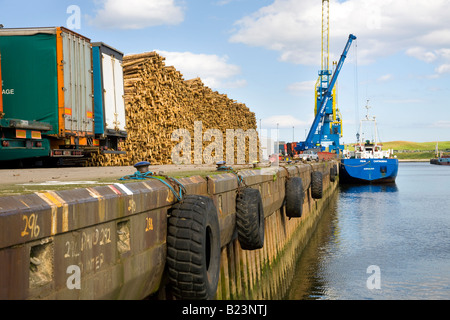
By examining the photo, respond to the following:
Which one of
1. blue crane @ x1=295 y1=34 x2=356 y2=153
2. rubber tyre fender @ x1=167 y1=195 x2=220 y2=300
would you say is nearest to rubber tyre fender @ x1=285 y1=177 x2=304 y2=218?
rubber tyre fender @ x1=167 y1=195 x2=220 y2=300

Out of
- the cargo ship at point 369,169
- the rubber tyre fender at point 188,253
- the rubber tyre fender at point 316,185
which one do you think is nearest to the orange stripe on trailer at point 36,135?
the rubber tyre fender at point 188,253

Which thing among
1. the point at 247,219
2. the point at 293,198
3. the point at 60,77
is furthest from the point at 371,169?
the point at 247,219

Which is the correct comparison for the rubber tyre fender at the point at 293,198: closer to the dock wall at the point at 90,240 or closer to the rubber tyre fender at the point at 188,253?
the dock wall at the point at 90,240

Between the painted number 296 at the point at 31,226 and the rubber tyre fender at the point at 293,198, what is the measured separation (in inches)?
409

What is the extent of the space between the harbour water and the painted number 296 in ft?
33.2

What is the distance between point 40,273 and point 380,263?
14.5 m

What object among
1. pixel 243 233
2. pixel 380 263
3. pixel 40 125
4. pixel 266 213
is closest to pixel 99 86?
pixel 40 125

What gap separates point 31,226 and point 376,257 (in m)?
15.5

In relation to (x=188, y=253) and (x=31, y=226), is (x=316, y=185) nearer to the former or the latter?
(x=188, y=253)

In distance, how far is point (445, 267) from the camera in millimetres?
15016

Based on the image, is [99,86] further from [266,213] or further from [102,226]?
[102,226]

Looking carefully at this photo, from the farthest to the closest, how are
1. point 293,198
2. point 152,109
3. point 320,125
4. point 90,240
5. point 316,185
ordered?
point 320,125
point 316,185
point 152,109
point 293,198
point 90,240

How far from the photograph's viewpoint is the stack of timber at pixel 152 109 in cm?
1709

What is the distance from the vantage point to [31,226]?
274 cm
